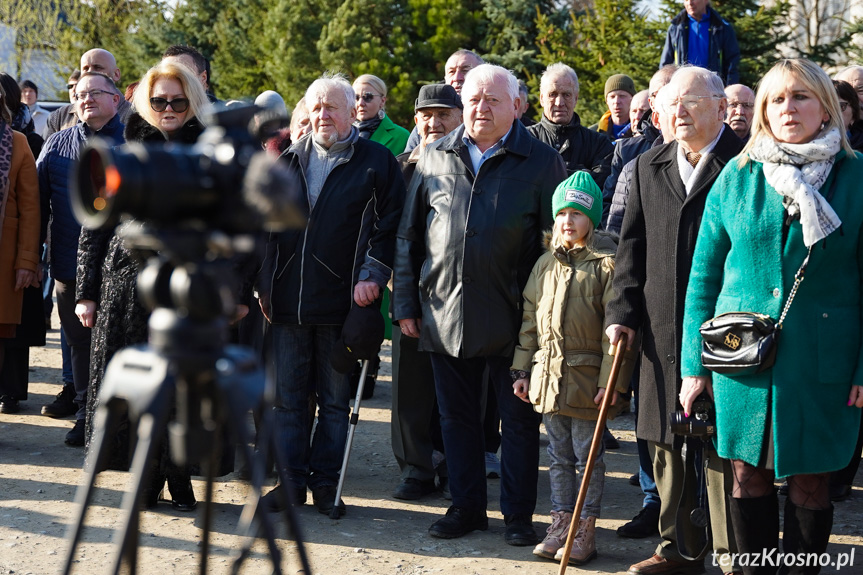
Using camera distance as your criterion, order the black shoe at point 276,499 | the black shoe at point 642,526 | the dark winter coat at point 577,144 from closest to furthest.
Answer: the black shoe at point 642,526
the black shoe at point 276,499
the dark winter coat at point 577,144

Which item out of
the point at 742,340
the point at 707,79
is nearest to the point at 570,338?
the point at 742,340

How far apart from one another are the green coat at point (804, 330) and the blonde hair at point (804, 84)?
11 centimetres

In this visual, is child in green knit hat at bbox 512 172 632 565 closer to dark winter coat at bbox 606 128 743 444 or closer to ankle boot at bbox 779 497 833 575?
dark winter coat at bbox 606 128 743 444

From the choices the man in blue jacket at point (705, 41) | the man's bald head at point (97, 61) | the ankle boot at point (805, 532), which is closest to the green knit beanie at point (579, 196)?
the ankle boot at point (805, 532)

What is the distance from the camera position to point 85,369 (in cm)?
674

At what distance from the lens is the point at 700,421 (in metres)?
4.09

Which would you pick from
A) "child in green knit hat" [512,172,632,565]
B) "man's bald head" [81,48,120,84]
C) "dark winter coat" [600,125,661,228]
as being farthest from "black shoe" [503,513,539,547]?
"man's bald head" [81,48,120,84]

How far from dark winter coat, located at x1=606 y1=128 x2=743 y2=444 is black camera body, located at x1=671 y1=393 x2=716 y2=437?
0.22 m

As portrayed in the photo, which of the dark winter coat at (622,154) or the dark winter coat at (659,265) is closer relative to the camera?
the dark winter coat at (659,265)

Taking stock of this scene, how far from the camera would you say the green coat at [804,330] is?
12.4 ft

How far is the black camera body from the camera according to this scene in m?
4.08

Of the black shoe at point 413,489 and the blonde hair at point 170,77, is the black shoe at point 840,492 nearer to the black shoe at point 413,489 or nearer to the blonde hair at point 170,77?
the black shoe at point 413,489

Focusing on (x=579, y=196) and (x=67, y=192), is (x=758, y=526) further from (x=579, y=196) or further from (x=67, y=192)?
(x=67, y=192)

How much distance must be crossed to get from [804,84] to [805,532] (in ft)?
5.57
